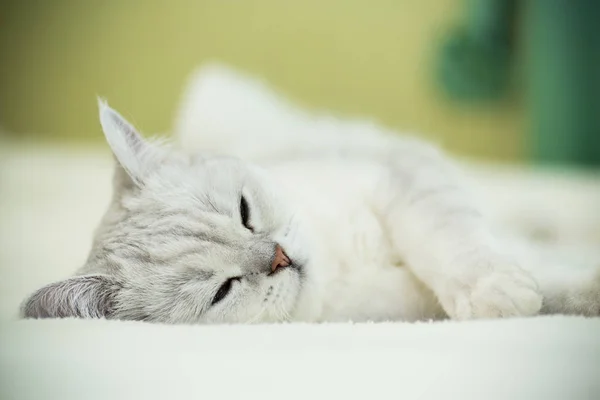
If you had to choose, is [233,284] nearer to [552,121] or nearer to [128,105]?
[128,105]

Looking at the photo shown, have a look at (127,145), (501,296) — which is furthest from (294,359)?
(127,145)

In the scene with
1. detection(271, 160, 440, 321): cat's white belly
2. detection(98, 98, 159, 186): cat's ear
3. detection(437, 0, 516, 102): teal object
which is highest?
detection(437, 0, 516, 102): teal object

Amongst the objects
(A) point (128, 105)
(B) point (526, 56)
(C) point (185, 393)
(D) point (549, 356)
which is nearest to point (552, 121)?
(B) point (526, 56)

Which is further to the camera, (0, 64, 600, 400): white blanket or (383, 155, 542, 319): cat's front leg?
(383, 155, 542, 319): cat's front leg

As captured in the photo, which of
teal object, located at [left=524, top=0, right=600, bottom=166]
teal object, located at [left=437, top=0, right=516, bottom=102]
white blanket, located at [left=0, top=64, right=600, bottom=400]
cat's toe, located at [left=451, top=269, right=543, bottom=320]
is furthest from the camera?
teal object, located at [left=437, top=0, right=516, bottom=102]

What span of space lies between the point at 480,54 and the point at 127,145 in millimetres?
965

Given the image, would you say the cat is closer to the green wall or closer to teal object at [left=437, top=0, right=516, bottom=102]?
the green wall

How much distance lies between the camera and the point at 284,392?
61cm

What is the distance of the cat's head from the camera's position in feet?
2.48

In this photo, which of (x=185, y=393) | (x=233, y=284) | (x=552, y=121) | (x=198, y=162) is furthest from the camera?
(x=552, y=121)

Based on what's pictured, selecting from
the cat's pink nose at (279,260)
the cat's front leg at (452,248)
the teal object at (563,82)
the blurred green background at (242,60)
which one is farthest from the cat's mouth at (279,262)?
the teal object at (563,82)

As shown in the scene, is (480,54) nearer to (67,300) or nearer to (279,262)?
(279,262)

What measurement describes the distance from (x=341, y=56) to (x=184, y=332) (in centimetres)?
79

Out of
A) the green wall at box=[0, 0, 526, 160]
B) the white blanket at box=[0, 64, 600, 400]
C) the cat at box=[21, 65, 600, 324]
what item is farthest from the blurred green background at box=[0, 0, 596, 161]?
the white blanket at box=[0, 64, 600, 400]
